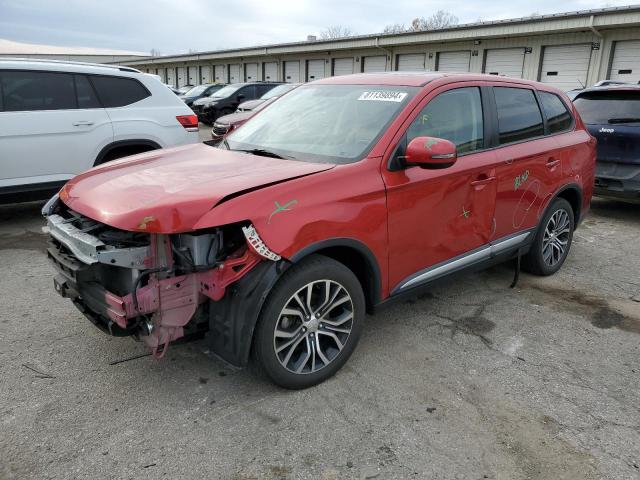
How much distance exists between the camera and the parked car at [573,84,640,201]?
668cm

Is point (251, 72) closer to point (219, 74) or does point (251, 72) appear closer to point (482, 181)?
point (219, 74)

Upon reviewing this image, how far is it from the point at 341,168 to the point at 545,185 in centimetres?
232

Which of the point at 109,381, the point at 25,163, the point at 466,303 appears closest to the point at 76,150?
the point at 25,163

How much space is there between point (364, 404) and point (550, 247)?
289 centimetres

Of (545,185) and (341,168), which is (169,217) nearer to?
(341,168)

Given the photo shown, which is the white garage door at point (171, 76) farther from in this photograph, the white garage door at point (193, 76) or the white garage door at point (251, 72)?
the white garage door at point (251, 72)

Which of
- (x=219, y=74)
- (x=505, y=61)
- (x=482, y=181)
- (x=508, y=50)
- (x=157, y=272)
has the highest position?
(x=219, y=74)

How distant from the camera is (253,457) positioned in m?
2.49

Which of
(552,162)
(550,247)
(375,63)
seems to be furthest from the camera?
(375,63)

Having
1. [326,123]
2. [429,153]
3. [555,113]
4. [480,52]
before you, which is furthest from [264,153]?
[480,52]

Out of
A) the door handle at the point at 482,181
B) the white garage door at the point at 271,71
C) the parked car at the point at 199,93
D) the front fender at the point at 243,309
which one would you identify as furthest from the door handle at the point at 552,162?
the white garage door at the point at 271,71

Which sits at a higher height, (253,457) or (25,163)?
(25,163)

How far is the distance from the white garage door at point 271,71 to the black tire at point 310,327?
3225 centimetres

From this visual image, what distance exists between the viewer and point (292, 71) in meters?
32.0
